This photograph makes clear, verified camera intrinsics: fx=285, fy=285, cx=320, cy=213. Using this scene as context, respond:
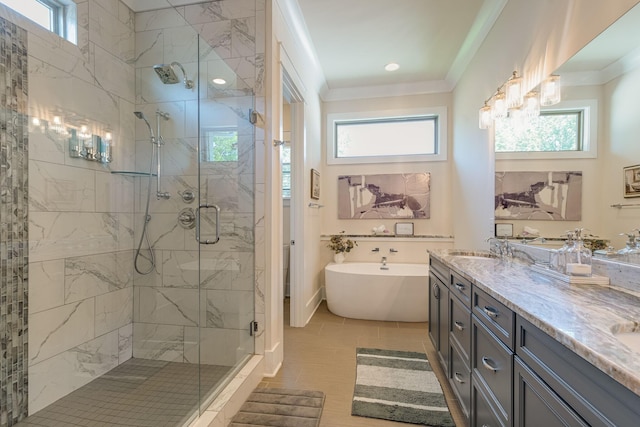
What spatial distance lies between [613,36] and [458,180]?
7.23 ft

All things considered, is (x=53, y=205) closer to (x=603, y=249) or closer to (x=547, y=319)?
(x=547, y=319)

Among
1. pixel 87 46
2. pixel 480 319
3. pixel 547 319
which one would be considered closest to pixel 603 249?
pixel 480 319

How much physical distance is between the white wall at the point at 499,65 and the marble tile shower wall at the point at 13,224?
2.96 meters

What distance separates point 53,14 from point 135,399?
2.48 meters

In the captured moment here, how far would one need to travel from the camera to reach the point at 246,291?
2.14 meters

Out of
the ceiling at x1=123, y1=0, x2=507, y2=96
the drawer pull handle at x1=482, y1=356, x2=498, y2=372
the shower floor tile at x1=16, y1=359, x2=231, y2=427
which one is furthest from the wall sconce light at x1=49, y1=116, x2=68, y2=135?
the drawer pull handle at x1=482, y1=356, x2=498, y2=372

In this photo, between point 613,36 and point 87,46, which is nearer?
point 613,36

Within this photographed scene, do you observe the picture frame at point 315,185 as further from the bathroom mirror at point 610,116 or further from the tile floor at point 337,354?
the bathroom mirror at point 610,116

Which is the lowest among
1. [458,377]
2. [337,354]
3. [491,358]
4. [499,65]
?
[337,354]

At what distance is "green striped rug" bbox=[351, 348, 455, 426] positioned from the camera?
65.4 inches

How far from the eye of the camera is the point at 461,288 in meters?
1.61

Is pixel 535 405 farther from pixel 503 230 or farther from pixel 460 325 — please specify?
pixel 503 230

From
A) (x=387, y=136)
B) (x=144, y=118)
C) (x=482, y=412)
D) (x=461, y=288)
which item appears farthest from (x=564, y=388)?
(x=387, y=136)

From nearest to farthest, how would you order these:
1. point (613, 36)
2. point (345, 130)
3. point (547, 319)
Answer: point (547, 319) → point (613, 36) → point (345, 130)
